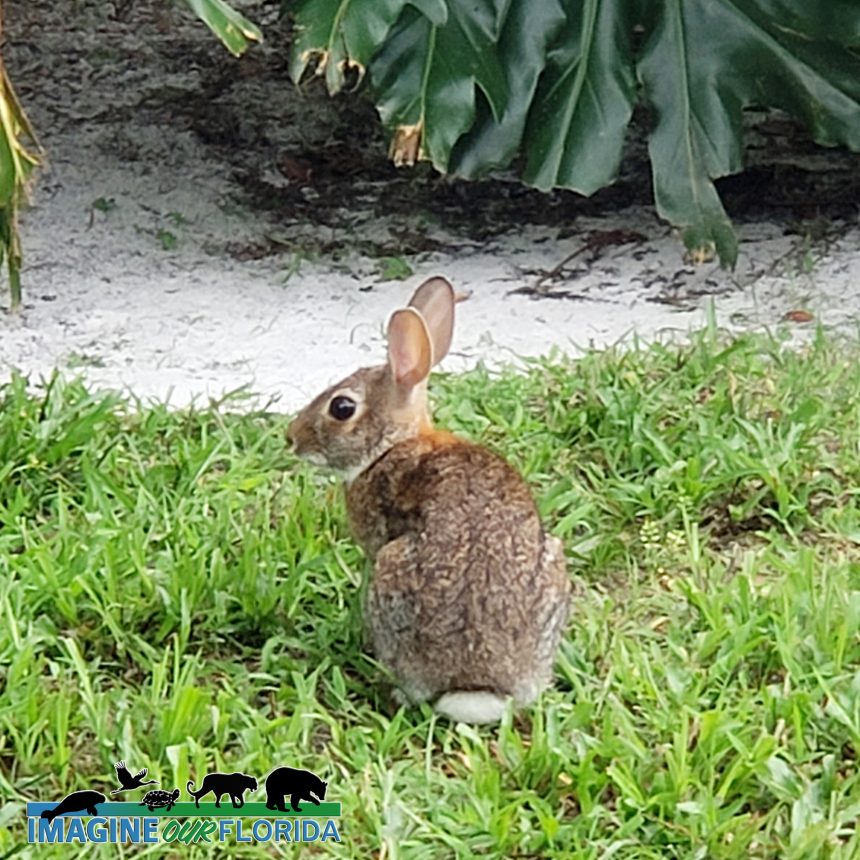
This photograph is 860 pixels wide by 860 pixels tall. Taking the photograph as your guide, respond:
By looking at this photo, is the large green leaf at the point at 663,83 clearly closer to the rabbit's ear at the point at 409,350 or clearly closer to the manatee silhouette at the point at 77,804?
the rabbit's ear at the point at 409,350

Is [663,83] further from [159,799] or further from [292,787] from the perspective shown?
[159,799]

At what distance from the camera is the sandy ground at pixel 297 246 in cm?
474

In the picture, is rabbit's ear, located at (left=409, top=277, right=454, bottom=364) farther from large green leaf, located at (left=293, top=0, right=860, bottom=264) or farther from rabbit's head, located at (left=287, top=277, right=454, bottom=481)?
large green leaf, located at (left=293, top=0, right=860, bottom=264)

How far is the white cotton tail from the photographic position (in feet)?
9.65

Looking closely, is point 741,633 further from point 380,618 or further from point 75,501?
point 75,501

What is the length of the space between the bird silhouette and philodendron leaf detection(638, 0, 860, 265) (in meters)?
2.21

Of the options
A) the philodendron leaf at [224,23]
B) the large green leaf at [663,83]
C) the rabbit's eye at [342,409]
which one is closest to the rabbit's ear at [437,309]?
the rabbit's eye at [342,409]

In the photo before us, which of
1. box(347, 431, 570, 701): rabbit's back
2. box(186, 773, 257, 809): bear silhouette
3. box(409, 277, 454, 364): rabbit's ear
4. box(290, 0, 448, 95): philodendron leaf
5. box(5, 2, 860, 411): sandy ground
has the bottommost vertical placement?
box(5, 2, 860, 411): sandy ground

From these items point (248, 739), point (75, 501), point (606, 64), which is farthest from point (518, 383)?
point (248, 739)

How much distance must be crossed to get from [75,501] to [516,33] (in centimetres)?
167

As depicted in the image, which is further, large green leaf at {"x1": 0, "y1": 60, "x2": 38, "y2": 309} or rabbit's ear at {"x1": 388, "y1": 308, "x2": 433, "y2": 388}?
large green leaf at {"x1": 0, "y1": 60, "x2": 38, "y2": 309}

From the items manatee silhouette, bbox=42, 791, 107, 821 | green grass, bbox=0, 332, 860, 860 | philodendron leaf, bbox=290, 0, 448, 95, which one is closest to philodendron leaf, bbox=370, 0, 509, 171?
philodendron leaf, bbox=290, 0, 448, 95

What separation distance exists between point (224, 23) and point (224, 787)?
5.54ft

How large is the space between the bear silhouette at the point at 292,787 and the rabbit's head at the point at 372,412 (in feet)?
2.44
